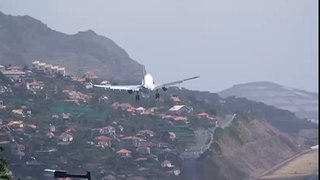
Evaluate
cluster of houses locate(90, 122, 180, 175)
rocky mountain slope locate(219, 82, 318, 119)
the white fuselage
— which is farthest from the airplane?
rocky mountain slope locate(219, 82, 318, 119)

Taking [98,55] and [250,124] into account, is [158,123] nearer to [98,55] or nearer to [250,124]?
[250,124]

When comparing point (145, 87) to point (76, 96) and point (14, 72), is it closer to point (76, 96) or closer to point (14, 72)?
point (76, 96)

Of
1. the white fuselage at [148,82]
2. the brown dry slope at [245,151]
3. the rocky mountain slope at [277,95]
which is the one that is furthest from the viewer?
the white fuselage at [148,82]

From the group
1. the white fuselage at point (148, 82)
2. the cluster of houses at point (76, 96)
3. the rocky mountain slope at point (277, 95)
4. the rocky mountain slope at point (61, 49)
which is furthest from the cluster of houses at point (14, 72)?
the rocky mountain slope at point (277, 95)

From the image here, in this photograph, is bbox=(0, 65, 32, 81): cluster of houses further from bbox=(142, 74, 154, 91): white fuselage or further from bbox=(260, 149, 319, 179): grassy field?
bbox=(260, 149, 319, 179): grassy field

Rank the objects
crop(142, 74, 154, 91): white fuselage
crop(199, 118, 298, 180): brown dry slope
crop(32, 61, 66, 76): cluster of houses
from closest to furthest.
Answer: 1. crop(199, 118, 298, 180): brown dry slope
2. crop(142, 74, 154, 91): white fuselage
3. crop(32, 61, 66, 76): cluster of houses

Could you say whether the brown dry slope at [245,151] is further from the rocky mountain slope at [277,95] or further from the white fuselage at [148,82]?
the white fuselage at [148,82]

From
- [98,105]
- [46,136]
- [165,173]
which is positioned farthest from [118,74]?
[165,173]
